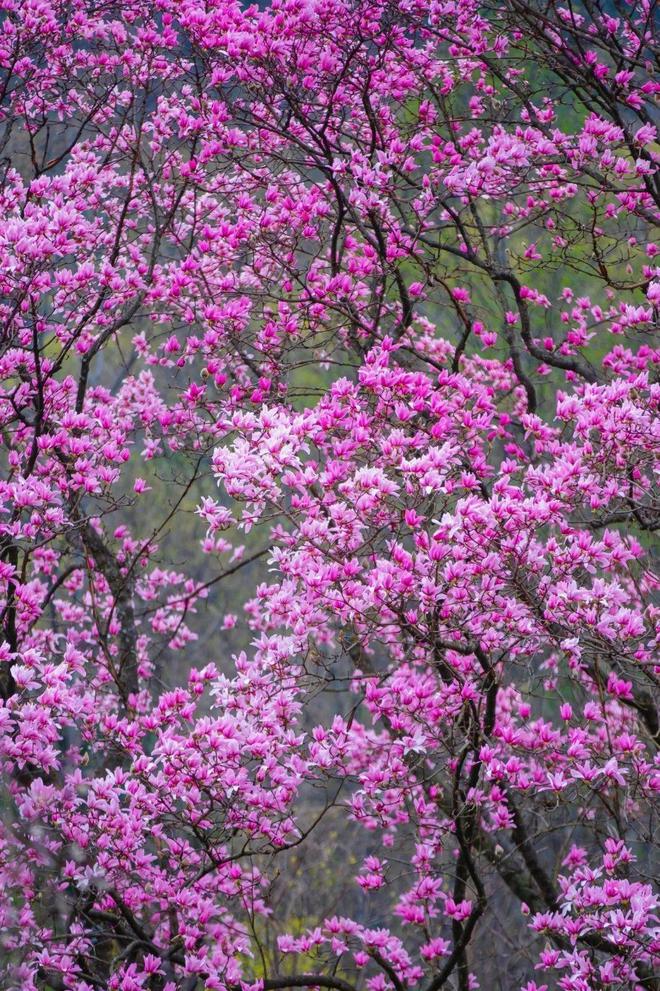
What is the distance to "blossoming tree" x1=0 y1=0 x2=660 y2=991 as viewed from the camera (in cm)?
429

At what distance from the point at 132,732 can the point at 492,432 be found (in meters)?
3.61

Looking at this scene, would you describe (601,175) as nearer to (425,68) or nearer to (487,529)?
(425,68)

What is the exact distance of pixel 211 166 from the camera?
9.20 metres

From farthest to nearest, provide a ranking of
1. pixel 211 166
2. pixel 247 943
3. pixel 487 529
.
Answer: pixel 211 166, pixel 247 943, pixel 487 529

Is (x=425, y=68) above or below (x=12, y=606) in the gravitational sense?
above

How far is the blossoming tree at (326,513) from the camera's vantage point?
4.29 metres

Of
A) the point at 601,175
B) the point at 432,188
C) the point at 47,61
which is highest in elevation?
the point at 47,61

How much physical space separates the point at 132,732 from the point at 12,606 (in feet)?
2.69

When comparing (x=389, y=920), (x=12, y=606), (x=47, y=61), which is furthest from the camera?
(x=389, y=920)

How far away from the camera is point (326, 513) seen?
15.9 ft

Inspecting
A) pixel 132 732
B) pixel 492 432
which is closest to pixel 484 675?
pixel 132 732

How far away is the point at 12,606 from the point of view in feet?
16.4

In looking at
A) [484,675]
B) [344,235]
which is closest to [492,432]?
[344,235]

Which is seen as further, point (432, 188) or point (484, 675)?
point (432, 188)
